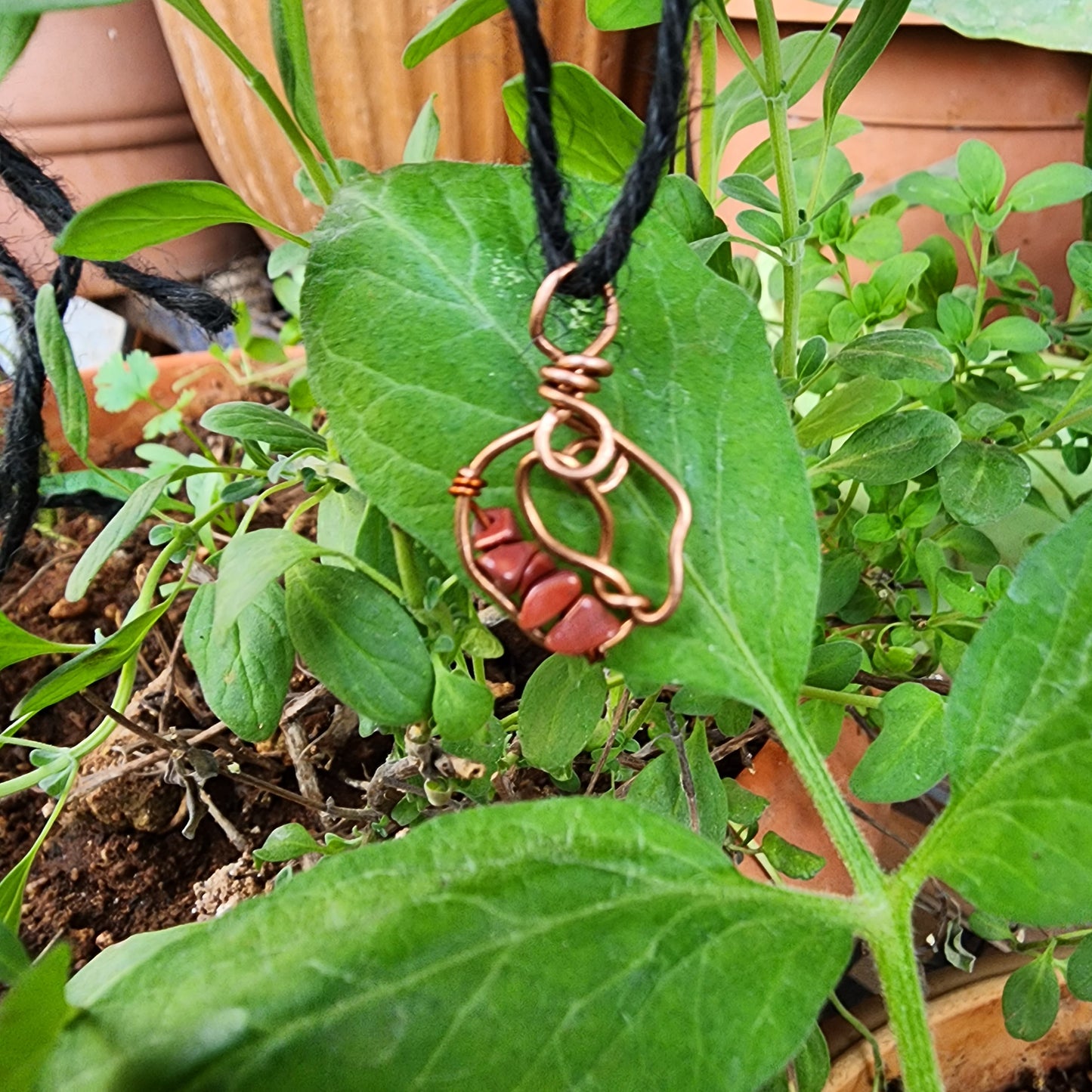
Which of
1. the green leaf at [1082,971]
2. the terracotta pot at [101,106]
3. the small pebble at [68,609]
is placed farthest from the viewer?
the terracotta pot at [101,106]

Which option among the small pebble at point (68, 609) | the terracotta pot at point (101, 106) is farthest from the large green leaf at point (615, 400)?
the terracotta pot at point (101, 106)

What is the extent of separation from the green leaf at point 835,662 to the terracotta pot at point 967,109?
24.3 inches

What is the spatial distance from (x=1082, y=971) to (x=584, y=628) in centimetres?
28

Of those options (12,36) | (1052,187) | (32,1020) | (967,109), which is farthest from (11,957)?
(967,109)

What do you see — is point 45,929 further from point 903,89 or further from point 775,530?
point 903,89

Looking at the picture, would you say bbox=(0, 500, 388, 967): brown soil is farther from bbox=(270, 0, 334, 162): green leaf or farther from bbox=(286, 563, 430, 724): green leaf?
bbox=(270, 0, 334, 162): green leaf

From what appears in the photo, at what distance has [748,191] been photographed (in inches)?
15.4

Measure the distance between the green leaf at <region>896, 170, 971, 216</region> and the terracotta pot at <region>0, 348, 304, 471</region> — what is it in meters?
0.51

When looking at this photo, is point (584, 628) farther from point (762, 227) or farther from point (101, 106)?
point (101, 106)

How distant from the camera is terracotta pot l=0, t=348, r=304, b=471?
81 centimetres

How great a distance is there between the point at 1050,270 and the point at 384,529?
79cm

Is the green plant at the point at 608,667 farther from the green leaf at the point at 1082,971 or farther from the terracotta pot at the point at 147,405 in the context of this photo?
the terracotta pot at the point at 147,405

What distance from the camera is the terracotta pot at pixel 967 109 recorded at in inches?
32.8

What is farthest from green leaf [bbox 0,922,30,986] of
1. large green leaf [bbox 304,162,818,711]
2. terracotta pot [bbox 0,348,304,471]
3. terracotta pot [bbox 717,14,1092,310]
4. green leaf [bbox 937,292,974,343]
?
terracotta pot [bbox 717,14,1092,310]
